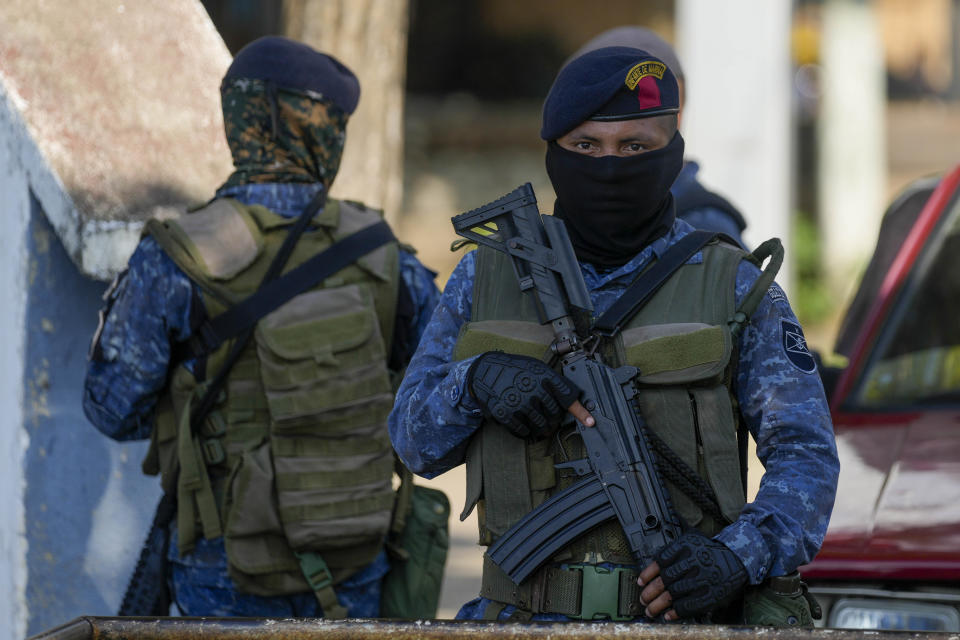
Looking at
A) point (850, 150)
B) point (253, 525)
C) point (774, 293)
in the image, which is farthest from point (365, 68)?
point (850, 150)

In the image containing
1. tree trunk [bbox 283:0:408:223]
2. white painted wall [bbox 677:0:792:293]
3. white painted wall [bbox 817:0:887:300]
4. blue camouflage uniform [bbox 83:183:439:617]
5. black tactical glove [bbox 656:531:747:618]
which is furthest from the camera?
white painted wall [bbox 817:0:887:300]

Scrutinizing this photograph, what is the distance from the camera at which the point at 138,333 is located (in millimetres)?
2918

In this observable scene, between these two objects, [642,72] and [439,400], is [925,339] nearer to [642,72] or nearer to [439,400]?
[642,72]

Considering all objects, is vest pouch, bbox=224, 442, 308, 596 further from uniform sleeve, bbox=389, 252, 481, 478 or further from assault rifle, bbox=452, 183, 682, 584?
assault rifle, bbox=452, 183, 682, 584

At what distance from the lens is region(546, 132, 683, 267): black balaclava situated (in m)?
2.23

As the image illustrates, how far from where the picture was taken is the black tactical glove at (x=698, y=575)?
200cm

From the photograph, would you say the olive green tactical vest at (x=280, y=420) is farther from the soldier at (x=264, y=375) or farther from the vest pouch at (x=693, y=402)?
the vest pouch at (x=693, y=402)

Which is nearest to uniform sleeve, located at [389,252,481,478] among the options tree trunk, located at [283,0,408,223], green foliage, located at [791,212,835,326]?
tree trunk, located at [283,0,408,223]

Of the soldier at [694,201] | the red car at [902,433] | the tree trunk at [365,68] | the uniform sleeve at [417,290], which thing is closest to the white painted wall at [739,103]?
the tree trunk at [365,68]

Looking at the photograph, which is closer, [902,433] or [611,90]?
[611,90]

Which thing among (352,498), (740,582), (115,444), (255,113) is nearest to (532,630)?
(740,582)

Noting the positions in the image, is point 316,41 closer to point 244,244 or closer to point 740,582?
point 244,244

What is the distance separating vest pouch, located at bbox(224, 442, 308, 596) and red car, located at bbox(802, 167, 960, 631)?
45.2 inches

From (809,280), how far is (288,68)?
456 inches
